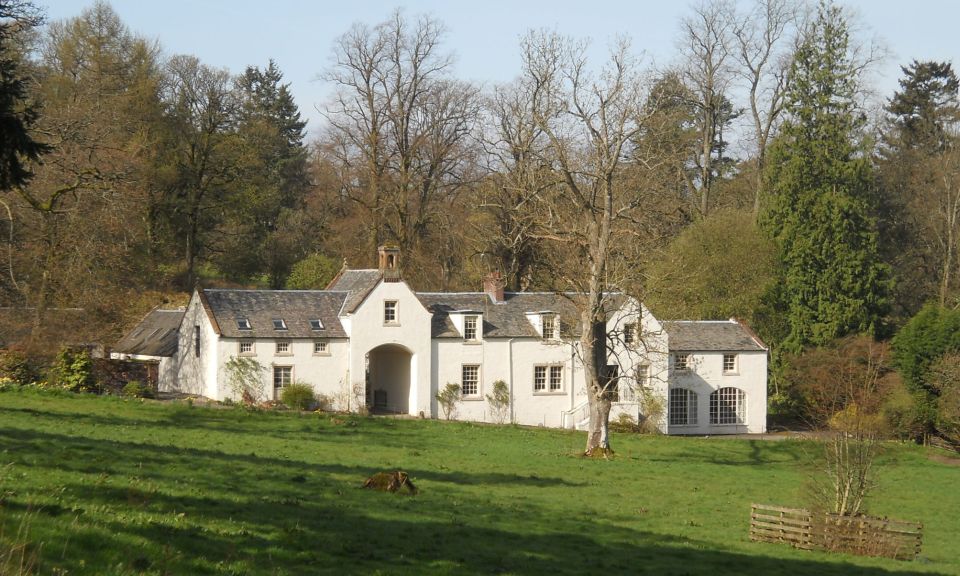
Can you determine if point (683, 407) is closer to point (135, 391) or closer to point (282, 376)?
point (282, 376)

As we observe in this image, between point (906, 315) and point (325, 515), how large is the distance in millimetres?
55353

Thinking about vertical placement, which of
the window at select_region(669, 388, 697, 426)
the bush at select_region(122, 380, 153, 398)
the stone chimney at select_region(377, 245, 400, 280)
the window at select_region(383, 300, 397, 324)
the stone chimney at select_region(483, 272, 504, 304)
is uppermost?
the stone chimney at select_region(377, 245, 400, 280)

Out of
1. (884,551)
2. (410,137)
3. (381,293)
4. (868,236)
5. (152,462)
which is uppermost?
(410,137)

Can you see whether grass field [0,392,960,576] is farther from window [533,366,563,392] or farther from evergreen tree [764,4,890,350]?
evergreen tree [764,4,890,350]

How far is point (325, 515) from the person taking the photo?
58.0 feet

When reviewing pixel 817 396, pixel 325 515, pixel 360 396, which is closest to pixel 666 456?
pixel 360 396

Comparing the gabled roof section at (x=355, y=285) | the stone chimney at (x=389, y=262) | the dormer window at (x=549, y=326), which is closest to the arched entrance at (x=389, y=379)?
the gabled roof section at (x=355, y=285)

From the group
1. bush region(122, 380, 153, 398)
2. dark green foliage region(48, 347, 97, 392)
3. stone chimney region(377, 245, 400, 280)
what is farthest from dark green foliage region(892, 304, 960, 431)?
dark green foliage region(48, 347, 97, 392)

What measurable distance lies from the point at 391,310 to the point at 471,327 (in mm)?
3803

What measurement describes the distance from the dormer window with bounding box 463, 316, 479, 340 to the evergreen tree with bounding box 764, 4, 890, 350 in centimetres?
1910

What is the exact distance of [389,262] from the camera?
48.1 meters

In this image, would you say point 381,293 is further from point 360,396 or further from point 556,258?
point 556,258

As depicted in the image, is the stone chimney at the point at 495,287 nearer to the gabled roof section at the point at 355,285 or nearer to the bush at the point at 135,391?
the gabled roof section at the point at 355,285

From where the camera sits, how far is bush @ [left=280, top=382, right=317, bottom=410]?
149 ft
